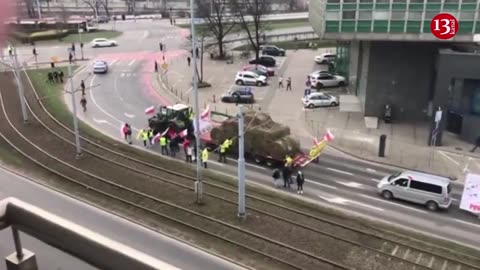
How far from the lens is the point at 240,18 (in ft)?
181

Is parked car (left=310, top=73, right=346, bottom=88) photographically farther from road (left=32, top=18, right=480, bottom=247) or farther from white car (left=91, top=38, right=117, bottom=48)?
white car (left=91, top=38, right=117, bottom=48)

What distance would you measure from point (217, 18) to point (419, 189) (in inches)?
1414

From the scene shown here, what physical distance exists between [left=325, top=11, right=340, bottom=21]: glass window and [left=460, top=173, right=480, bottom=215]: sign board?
14155 mm

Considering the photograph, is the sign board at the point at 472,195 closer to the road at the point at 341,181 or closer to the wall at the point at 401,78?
the road at the point at 341,181

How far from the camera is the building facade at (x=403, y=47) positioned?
28.0m

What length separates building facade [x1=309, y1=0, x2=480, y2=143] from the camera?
91.7 ft

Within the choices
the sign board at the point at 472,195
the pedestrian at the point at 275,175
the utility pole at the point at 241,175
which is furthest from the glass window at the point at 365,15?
the utility pole at the point at 241,175

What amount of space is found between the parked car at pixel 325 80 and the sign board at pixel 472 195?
892 inches

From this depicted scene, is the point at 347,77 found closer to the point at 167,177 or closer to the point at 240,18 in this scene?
the point at 240,18

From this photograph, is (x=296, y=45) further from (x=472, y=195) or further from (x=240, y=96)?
(x=472, y=195)

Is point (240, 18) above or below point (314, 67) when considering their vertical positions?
above

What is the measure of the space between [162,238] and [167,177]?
5.97m

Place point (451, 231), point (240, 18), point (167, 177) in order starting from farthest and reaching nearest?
point (240, 18) < point (167, 177) < point (451, 231)

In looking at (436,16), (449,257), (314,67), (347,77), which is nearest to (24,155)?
(449,257)
